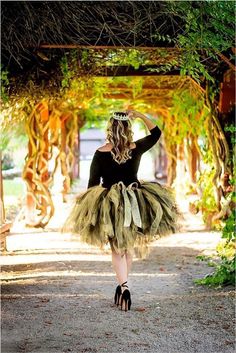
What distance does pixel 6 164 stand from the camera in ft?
100

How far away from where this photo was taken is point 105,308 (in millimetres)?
5148

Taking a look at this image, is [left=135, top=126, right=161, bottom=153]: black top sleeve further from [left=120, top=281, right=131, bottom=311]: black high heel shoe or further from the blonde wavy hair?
[left=120, top=281, right=131, bottom=311]: black high heel shoe

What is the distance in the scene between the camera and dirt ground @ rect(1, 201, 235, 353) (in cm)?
413

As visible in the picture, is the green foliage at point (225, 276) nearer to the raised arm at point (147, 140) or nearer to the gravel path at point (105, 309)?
the gravel path at point (105, 309)

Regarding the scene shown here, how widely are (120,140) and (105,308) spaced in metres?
1.40

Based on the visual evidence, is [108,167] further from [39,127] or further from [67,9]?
[39,127]

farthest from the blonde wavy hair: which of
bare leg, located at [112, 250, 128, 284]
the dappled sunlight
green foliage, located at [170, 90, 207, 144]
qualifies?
green foliage, located at [170, 90, 207, 144]

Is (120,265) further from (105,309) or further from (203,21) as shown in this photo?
(203,21)

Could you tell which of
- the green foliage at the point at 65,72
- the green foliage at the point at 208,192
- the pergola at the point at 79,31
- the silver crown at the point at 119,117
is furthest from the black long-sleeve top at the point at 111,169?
the green foliage at the point at 208,192

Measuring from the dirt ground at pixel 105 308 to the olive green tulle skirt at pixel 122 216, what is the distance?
60 cm

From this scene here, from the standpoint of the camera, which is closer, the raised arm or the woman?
the woman

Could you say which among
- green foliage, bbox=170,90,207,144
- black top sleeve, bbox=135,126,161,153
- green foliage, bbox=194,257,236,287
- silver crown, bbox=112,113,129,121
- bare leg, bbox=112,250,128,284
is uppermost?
green foliage, bbox=170,90,207,144

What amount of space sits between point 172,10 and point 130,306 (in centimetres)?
252

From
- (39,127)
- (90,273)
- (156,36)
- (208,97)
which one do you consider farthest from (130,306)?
(39,127)
